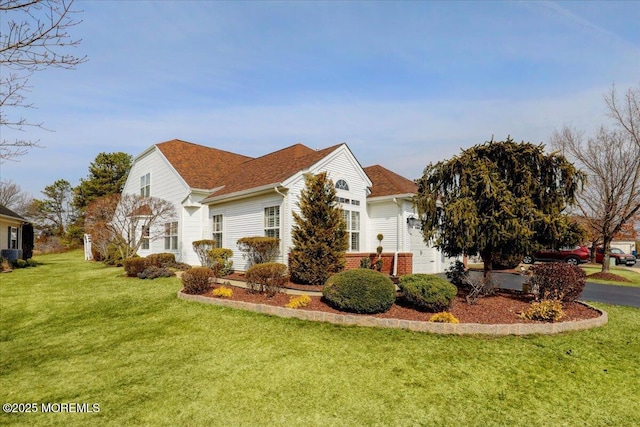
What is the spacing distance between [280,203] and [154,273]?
222 inches

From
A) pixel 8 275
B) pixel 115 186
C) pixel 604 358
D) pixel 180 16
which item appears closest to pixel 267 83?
pixel 180 16

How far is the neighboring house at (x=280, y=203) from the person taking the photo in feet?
44.9

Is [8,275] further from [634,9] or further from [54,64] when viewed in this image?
[634,9]

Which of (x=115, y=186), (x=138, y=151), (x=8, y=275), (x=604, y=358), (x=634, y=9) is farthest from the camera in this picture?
(x=115, y=186)

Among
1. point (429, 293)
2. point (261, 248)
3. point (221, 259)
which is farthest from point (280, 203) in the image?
point (429, 293)

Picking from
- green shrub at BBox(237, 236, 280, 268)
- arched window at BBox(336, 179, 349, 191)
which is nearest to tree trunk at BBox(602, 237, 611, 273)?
arched window at BBox(336, 179, 349, 191)

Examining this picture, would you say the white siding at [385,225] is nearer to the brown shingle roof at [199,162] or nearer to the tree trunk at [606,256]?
the brown shingle roof at [199,162]

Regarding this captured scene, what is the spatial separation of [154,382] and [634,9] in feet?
49.7

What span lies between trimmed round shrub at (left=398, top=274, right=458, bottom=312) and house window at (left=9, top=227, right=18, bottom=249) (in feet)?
89.2

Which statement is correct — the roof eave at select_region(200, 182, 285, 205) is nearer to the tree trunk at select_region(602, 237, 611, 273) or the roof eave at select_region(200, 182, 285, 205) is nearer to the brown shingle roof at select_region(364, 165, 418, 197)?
the brown shingle roof at select_region(364, 165, 418, 197)

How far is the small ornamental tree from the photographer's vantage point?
11.2 metres

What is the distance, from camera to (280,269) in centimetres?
916

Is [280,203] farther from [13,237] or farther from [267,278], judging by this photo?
[13,237]

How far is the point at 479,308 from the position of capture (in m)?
7.74
